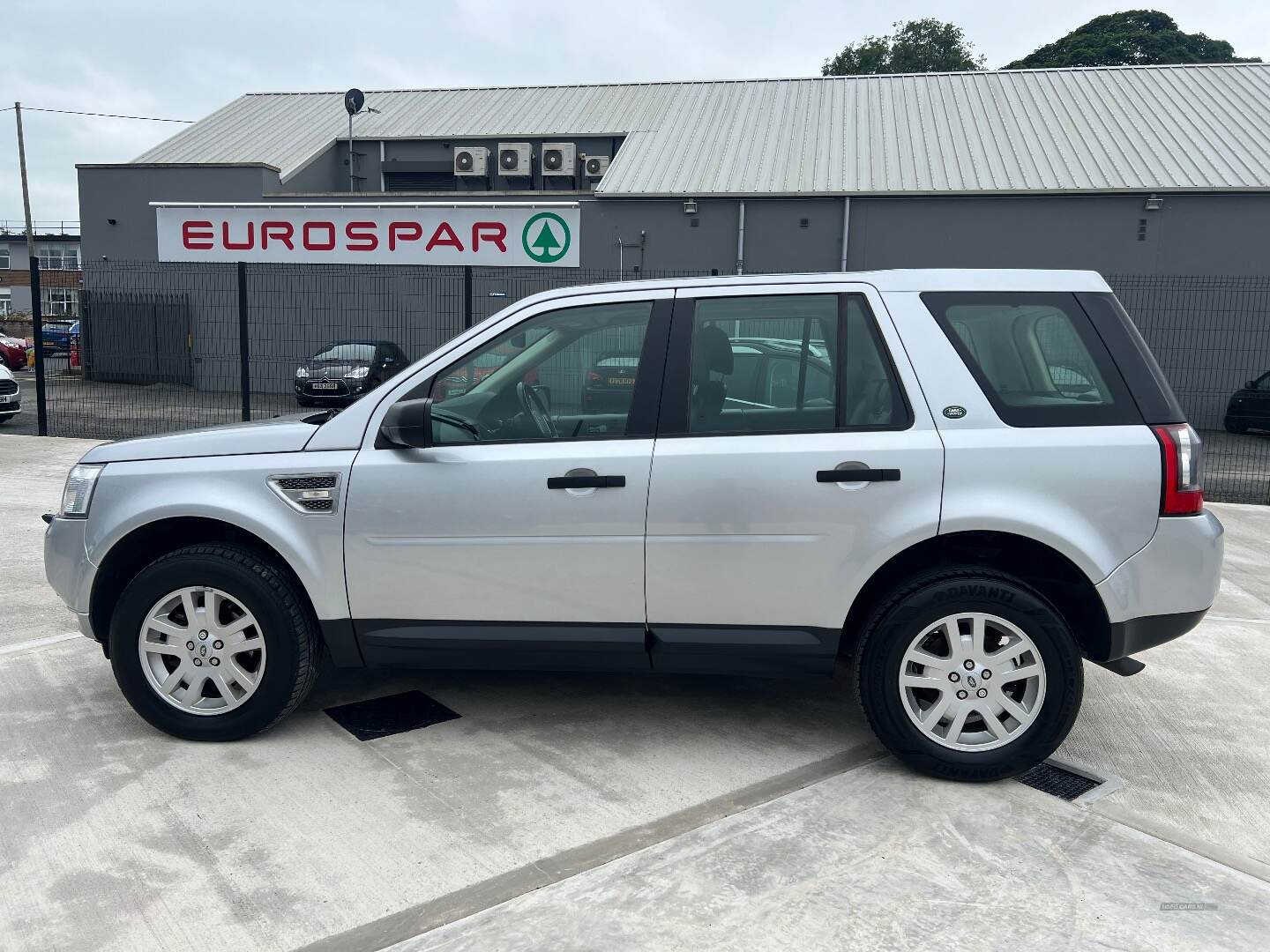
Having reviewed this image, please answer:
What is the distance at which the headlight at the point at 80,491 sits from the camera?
13.4 feet

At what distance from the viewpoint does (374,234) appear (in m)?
12.4

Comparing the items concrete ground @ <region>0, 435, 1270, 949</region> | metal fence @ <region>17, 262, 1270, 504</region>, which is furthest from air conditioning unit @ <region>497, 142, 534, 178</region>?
concrete ground @ <region>0, 435, 1270, 949</region>

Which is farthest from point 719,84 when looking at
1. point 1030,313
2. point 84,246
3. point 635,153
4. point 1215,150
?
point 1030,313

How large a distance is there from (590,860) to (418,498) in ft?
4.83

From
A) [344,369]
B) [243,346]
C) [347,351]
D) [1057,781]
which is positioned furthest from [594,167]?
[1057,781]

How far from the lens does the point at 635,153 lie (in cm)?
2456

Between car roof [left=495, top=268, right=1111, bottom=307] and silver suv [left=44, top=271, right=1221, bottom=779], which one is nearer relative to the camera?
silver suv [left=44, top=271, right=1221, bottom=779]

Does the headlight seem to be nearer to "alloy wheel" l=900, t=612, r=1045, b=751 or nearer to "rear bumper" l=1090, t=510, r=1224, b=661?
"alloy wheel" l=900, t=612, r=1045, b=751

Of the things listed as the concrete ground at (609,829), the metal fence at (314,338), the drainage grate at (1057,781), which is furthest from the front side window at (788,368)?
the metal fence at (314,338)

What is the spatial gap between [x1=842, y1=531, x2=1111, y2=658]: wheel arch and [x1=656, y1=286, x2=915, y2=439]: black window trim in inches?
19.5

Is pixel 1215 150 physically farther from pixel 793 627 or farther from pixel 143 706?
pixel 143 706

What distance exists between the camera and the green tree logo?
11.7 metres

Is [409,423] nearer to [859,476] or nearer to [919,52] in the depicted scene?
[859,476]

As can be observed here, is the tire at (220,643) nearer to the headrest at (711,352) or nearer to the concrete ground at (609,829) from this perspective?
the concrete ground at (609,829)
